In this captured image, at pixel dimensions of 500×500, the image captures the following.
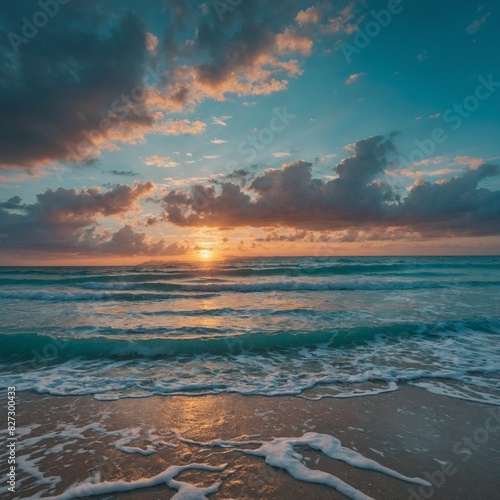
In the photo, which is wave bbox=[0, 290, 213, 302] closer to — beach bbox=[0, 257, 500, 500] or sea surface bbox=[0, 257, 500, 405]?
sea surface bbox=[0, 257, 500, 405]

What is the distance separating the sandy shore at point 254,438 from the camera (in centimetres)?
350

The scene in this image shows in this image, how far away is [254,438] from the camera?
4.52 metres

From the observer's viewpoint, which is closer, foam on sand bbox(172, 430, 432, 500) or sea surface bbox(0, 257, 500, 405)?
foam on sand bbox(172, 430, 432, 500)

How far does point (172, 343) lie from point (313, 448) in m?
6.22

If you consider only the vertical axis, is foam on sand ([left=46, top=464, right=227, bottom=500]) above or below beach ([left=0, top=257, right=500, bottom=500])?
above

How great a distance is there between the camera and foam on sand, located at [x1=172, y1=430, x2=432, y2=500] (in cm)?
352

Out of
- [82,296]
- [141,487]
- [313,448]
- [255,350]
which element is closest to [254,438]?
[313,448]

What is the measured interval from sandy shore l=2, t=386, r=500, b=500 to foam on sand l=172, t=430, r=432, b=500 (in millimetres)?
84

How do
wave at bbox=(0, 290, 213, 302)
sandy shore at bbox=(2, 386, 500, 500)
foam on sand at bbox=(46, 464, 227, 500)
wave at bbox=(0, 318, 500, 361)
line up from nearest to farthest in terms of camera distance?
foam on sand at bbox=(46, 464, 227, 500) → sandy shore at bbox=(2, 386, 500, 500) → wave at bbox=(0, 318, 500, 361) → wave at bbox=(0, 290, 213, 302)

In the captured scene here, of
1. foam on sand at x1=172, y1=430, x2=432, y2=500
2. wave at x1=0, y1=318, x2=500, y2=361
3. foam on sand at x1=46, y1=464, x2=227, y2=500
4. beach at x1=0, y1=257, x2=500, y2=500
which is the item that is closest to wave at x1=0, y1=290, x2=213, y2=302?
beach at x1=0, y1=257, x2=500, y2=500

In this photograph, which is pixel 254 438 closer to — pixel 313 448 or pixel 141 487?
pixel 313 448

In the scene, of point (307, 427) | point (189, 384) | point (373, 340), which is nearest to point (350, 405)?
point (307, 427)

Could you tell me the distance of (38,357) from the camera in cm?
872

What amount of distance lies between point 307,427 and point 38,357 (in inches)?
326
